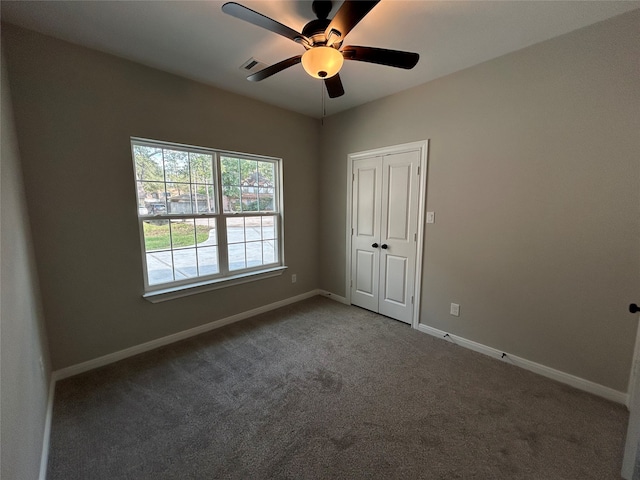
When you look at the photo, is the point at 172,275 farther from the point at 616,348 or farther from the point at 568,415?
the point at 616,348

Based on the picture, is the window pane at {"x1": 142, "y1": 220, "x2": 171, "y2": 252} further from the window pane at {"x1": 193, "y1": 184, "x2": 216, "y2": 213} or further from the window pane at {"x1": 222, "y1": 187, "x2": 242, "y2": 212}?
the window pane at {"x1": 222, "y1": 187, "x2": 242, "y2": 212}

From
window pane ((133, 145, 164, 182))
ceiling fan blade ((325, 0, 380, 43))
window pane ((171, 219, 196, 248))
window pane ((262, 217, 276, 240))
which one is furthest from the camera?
window pane ((262, 217, 276, 240))

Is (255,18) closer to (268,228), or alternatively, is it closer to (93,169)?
(93,169)

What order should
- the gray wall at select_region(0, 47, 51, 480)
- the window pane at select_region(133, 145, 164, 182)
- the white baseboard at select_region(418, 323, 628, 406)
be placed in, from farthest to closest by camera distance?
the window pane at select_region(133, 145, 164, 182)
the white baseboard at select_region(418, 323, 628, 406)
the gray wall at select_region(0, 47, 51, 480)

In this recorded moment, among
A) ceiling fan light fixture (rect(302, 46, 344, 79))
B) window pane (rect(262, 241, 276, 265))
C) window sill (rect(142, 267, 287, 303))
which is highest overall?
ceiling fan light fixture (rect(302, 46, 344, 79))

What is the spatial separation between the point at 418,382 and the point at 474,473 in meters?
0.71

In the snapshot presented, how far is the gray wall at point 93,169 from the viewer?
191cm

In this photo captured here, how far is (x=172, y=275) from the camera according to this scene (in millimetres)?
2693

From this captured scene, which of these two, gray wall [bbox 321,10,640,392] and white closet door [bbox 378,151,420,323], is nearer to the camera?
gray wall [bbox 321,10,640,392]

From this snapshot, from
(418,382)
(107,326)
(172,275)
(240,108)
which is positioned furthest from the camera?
→ (240,108)

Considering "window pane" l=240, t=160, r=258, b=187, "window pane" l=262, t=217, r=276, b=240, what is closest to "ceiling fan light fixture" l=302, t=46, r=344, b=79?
"window pane" l=240, t=160, r=258, b=187

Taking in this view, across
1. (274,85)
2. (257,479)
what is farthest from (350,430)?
(274,85)

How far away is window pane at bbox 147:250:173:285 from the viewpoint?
2549 mm

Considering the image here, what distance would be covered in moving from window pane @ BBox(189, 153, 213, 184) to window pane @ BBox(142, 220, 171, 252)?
22.4 inches
